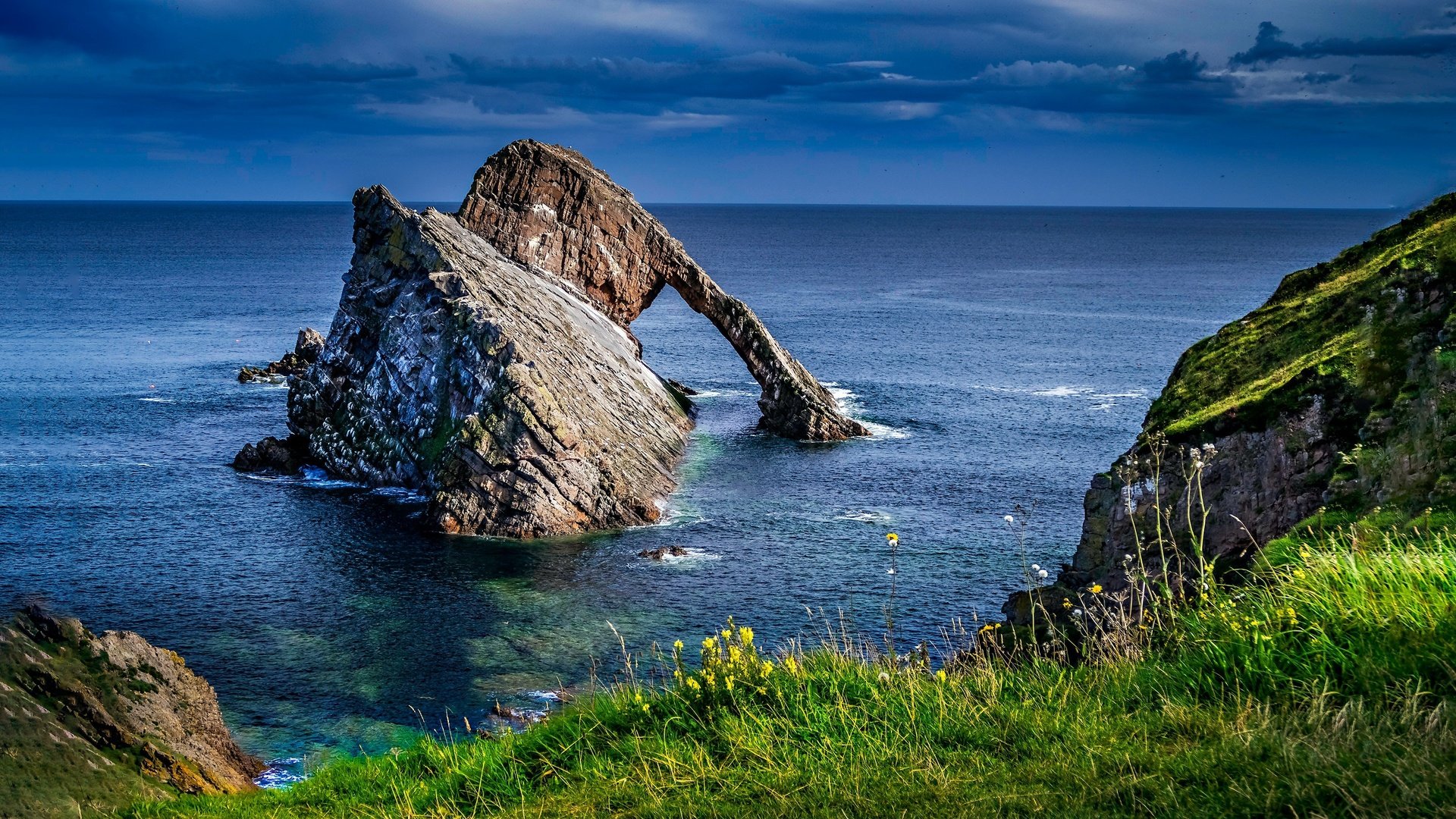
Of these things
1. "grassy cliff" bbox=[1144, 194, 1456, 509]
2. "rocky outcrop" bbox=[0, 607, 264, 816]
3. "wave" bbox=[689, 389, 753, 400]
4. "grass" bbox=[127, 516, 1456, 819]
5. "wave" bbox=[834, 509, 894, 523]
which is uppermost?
"grassy cliff" bbox=[1144, 194, 1456, 509]

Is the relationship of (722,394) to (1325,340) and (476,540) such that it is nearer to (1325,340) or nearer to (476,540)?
(476,540)

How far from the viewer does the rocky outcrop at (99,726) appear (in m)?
17.5

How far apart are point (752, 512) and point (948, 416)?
24739mm

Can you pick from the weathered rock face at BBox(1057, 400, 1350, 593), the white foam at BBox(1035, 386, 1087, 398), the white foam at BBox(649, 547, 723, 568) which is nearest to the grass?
the weathered rock face at BBox(1057, 400, 1350, 593)

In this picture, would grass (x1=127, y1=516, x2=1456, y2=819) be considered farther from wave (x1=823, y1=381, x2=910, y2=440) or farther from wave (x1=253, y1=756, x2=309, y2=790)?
wave (x1=823, y1=381, x2=910, y2=440)

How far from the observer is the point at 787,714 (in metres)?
11.9

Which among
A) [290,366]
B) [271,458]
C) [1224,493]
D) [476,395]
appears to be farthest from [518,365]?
[290,366]

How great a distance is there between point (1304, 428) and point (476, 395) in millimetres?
35472

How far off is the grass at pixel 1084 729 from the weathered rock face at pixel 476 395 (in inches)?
1314

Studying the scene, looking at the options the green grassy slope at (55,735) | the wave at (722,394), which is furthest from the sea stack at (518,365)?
the green grassy slope at (55,735)

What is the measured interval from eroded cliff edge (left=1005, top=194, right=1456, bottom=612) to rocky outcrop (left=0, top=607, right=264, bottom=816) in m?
16.3

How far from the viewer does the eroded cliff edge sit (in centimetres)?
1642

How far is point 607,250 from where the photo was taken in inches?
2746

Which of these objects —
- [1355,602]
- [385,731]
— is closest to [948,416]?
[385,731]
